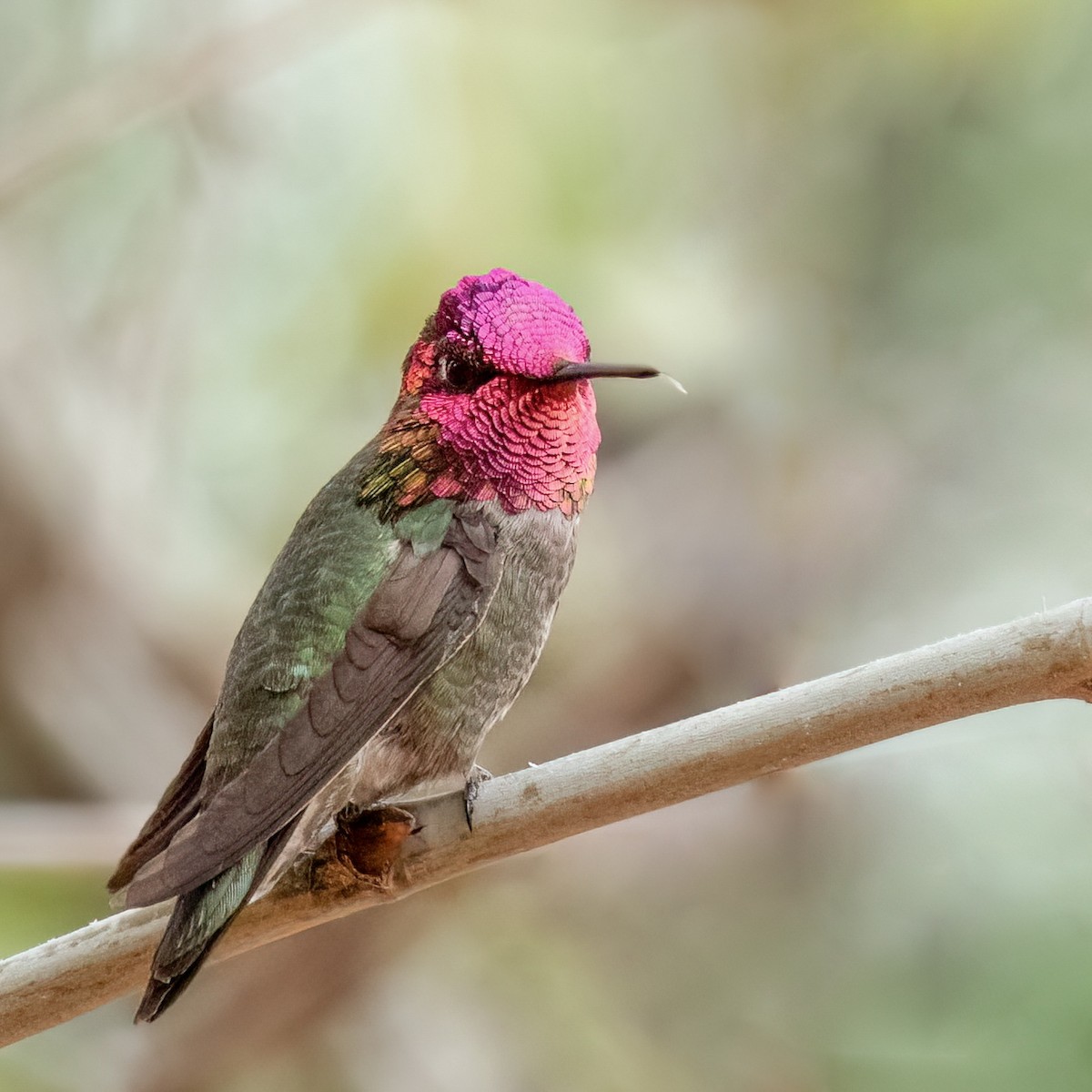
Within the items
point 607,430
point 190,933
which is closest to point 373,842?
point 190,933

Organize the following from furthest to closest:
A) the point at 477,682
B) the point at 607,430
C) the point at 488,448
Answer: the point at 607,430 → the point at 477,682 → the point at 488,448

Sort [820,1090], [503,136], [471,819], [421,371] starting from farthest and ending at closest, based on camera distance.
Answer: [503,136] < [820,1090] < [421,371] < [471,819]

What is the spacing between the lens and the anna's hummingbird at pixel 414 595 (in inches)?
78.0

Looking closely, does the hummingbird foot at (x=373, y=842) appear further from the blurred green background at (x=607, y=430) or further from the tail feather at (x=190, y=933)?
the blurred green background at (x=607, y=430)

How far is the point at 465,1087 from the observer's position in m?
4.23

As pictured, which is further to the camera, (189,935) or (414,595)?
(414,595)

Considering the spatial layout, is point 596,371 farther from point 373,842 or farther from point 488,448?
point 373,842

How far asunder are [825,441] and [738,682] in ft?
2.80

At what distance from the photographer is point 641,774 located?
1.79 m

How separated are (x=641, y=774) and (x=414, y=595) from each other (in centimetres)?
47

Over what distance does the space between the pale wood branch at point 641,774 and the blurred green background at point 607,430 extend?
1.77 m

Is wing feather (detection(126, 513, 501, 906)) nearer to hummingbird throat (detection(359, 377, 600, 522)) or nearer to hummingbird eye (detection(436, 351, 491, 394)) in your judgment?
hummingbird throat (detection(359, 377, 600, 522))

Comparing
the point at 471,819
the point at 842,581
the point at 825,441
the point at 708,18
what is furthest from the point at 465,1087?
the point at 708,18

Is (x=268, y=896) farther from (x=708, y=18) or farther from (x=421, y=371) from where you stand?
(x=708, y=18)
